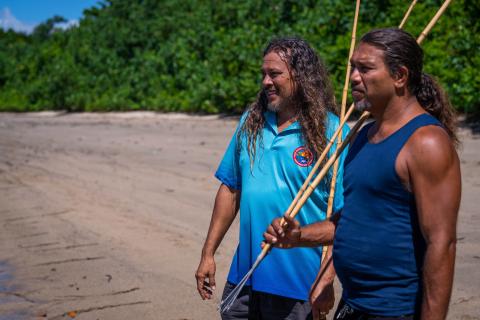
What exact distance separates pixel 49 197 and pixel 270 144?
21.0ft

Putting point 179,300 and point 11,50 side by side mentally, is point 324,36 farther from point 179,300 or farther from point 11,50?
point 11,50

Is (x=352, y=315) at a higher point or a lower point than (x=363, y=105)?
lower

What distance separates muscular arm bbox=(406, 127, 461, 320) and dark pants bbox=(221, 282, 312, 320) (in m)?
0.88

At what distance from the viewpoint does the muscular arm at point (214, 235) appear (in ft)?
10.5

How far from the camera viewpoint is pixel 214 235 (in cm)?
322

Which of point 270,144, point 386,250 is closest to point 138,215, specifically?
point 270,144

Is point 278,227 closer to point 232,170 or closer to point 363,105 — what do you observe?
point 363,105

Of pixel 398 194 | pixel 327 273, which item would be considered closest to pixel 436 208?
pixel 398 194

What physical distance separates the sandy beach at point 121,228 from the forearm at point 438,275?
186 centimetres

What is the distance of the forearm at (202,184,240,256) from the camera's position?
3215mm

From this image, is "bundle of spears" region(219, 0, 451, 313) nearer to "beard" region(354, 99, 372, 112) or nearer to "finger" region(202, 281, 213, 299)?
"beard" region(354, 99, 372, 112)

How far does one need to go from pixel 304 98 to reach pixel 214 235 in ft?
2.50

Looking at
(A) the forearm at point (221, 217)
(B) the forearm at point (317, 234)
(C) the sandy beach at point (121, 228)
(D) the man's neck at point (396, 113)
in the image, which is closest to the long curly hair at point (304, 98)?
(A) the forearm at point (221, 217)

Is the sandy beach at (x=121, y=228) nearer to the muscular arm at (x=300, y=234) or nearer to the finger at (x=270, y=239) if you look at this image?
the muscular arm at (x=300, y=234)
